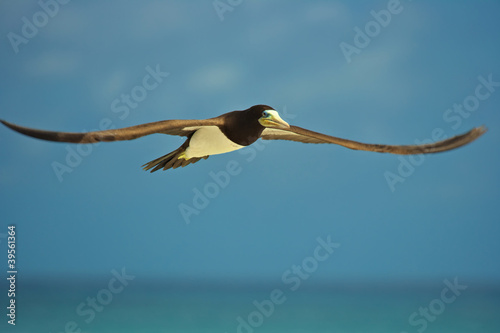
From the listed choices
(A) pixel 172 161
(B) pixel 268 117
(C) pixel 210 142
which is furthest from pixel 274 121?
(A) pixel 172 161

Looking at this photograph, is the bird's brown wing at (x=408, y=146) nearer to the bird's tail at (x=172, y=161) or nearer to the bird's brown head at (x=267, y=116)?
the bird's brown head at (x=267, y=116)

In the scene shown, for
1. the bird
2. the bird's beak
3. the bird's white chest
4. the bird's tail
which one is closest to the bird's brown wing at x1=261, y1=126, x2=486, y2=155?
the bird

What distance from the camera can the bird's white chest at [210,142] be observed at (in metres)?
7.56

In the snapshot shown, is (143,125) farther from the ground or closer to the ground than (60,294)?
closer to the ground

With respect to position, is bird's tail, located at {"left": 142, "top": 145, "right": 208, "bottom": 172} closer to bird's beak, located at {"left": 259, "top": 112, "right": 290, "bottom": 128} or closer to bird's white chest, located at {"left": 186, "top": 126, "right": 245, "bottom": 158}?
bird's white chest, located at {"left": 186, "top": 126, "right": 245, "bottom": 158}

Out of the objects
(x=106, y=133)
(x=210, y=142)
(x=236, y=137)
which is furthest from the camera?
(x=210, y=142)

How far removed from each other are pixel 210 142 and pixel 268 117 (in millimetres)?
888

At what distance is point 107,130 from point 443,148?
381cm

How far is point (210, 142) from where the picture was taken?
25.1ft

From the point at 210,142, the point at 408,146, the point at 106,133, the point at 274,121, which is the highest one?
the point at 210,142

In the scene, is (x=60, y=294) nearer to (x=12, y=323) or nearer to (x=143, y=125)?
(x=12, y=323)

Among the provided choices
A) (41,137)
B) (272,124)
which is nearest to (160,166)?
(272,124)

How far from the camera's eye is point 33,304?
15.5 metres

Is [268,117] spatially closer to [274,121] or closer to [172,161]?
[274,121]
